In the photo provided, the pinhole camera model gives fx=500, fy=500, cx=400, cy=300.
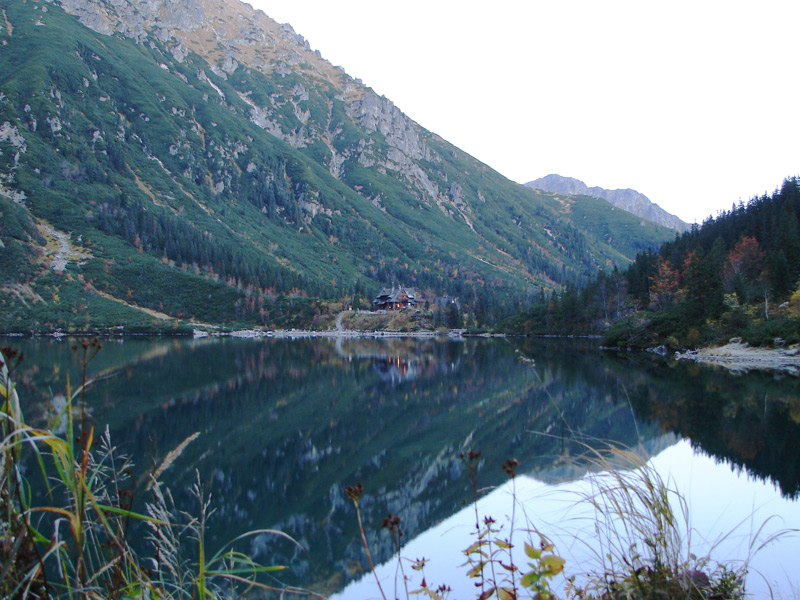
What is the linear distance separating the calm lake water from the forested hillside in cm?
1743

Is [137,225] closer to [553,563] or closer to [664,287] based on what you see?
[664,287]

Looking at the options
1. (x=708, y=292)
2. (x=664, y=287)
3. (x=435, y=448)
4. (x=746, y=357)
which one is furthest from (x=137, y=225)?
(x=435, y=448)

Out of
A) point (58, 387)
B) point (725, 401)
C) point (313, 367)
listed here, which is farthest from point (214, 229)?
point (725, 401)

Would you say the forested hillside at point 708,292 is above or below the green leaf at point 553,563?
above

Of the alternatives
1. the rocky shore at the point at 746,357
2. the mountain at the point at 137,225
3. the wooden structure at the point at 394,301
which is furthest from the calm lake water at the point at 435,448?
the wooden structure at the point at 394,301

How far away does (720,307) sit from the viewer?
1842 inches

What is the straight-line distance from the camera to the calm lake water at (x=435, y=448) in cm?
822

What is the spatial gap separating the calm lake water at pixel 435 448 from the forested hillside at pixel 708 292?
17.4 metres

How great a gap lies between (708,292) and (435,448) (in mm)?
43933

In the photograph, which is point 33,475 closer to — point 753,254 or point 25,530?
point 25,530

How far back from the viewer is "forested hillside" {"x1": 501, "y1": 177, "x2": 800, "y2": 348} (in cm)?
4469

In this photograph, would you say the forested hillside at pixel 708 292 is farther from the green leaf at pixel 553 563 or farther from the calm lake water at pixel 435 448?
the green leaf at pixel 553 563

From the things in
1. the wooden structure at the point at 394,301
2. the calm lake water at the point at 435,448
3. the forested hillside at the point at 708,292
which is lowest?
the wooden structure at the point at 394,301

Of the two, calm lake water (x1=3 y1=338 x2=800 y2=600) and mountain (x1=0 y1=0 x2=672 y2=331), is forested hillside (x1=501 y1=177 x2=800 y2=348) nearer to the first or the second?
calm lake water (x1=3 y1=338 x2=800 y2=600)
